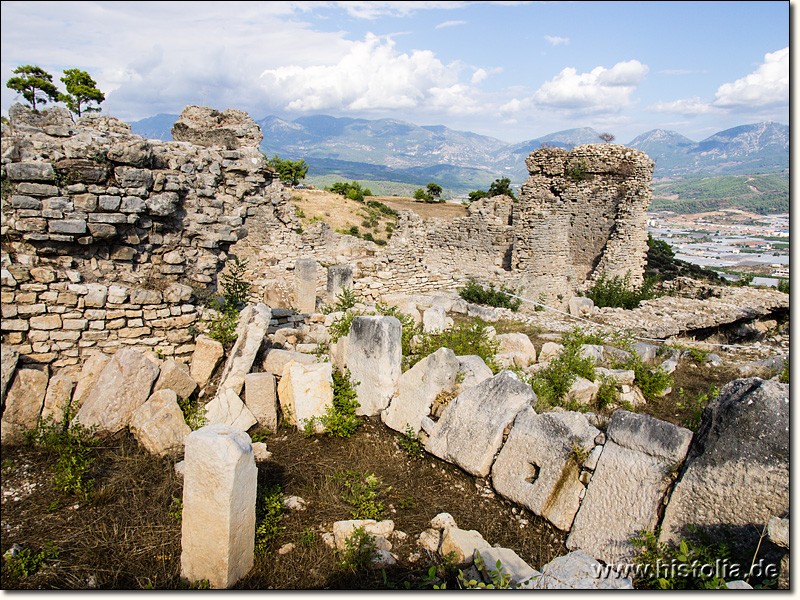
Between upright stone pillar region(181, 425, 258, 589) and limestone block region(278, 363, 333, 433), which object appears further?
limestone block region(278, 363, 333, 433)

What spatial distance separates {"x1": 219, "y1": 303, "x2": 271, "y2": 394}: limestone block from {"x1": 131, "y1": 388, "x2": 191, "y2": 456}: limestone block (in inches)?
23.4

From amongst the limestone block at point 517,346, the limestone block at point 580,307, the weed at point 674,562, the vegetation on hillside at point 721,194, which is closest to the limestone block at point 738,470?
the weed at point 674,562

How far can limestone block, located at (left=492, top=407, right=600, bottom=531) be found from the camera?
388 cm

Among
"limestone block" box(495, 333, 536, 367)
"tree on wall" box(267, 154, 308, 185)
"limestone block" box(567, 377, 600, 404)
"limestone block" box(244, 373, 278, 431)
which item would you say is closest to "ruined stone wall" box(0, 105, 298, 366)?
"limestone block" box(244, 373, 278, 431)

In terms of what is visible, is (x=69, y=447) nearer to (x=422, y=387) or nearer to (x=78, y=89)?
(x=422, y=387)

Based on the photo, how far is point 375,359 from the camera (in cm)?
548

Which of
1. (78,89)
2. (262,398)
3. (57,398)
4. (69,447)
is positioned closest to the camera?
(69,447)

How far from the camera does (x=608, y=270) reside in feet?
57.1

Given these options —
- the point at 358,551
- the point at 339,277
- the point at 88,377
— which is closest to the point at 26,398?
the point at 88,377

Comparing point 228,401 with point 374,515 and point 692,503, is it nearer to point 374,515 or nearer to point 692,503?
point 374,515

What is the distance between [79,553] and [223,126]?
15.9m

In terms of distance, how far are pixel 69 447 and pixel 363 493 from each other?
2.91m

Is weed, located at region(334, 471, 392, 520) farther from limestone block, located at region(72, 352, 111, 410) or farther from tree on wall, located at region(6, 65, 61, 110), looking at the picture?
tree on wall, located at region(6, 65, 61, 110)

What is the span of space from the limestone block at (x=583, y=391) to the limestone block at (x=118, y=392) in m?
4.87
